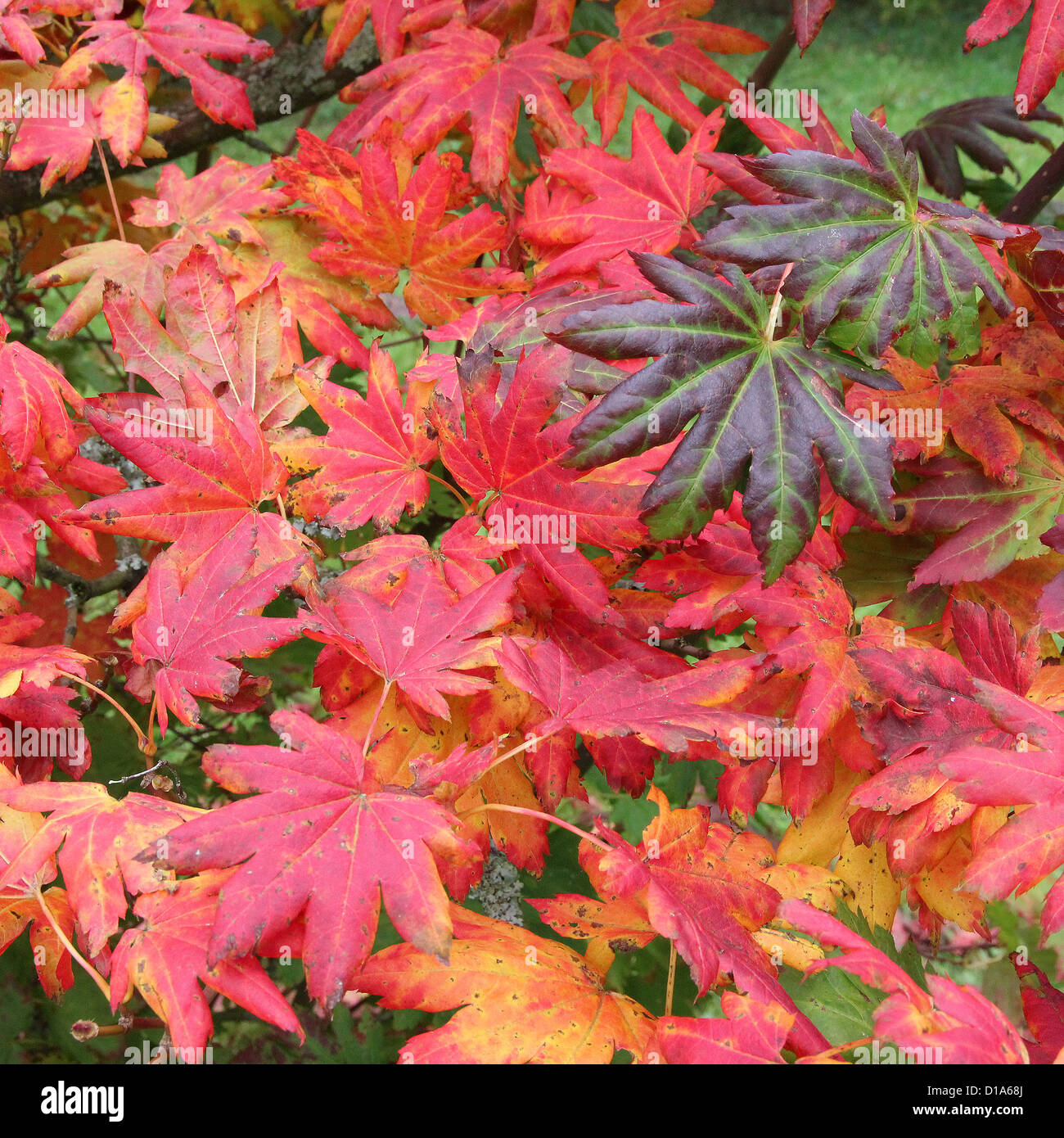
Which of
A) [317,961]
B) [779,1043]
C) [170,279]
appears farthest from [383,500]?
[779,1043]

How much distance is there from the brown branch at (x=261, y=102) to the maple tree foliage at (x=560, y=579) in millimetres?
363

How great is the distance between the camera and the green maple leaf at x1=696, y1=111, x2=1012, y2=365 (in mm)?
964

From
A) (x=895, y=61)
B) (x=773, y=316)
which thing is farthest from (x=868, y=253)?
(x=895, y=61)

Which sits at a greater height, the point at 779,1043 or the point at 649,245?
the point at 649,245

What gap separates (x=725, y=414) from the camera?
0.96 metres

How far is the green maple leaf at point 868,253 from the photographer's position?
37.9 inches

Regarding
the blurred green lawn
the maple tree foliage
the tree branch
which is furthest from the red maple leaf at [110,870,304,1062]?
the blurred green lawn

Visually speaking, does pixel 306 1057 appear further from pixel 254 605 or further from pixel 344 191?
pixel 344 191

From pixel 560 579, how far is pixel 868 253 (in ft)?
1.53

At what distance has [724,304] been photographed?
0.98 meters

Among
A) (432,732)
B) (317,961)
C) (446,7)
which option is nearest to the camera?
(317,961)

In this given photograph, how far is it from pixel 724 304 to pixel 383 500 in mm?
425

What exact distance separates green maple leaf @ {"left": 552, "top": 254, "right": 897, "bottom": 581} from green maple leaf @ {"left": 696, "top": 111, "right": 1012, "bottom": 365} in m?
0.04

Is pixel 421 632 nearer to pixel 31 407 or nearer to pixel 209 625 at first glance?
pixel 209 625
